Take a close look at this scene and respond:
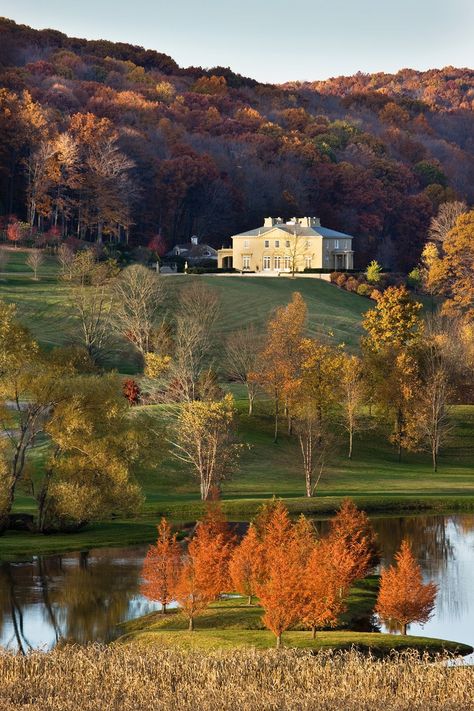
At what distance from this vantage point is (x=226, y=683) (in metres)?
32.2

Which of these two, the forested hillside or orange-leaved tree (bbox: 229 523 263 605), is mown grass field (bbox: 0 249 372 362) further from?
orange-leaved tree (bbox: 229 523 263 605)

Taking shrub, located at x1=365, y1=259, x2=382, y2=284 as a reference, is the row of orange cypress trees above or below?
below

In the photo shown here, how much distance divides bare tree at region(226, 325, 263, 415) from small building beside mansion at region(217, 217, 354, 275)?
145ft

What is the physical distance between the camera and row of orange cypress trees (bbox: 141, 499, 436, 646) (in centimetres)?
4012

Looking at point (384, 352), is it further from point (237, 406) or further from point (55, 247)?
point (55, 247)

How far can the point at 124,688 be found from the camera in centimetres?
3177

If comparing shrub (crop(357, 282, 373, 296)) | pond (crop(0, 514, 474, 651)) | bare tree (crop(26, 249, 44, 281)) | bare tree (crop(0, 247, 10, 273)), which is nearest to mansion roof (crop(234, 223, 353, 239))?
shrub (crop(357, 282, 373, 296))

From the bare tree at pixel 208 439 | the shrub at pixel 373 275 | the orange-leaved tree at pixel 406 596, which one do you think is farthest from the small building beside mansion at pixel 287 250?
the orange-leaved tree at pixel 406 596

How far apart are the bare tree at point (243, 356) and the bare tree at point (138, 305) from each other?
6.02 metres

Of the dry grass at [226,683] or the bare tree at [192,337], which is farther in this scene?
the bare tree at [192,337]

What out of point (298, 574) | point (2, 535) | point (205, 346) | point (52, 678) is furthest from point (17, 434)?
point (52, 678)

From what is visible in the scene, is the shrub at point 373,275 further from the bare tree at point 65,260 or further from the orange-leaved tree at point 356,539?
the orange-leaved tree at point 356,539

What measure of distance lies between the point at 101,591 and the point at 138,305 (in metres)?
53.5

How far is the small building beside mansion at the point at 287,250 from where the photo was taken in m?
142
